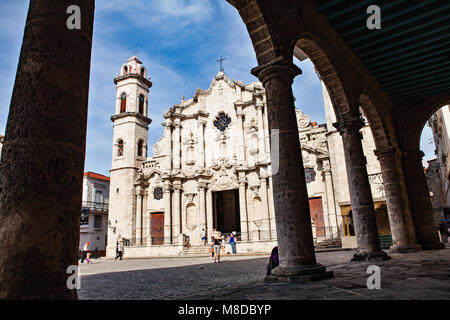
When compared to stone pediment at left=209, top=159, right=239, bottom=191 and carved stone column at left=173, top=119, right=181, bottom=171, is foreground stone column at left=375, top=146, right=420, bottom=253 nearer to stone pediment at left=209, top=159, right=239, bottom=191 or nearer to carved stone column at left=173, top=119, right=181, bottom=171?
stone pediment at left=209, top=159, right=239, bottom=191

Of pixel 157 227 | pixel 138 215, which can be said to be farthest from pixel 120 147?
pixel 157 227

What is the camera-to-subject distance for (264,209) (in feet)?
69.3

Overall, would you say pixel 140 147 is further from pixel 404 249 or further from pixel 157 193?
pixel 404 249

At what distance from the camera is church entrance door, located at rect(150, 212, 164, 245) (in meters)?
23.7

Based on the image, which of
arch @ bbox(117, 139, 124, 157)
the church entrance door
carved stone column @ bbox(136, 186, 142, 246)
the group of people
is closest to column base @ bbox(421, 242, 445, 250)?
the group of people

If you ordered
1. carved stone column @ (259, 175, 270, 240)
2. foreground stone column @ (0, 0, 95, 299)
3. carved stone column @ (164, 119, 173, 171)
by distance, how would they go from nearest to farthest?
1. foreground stone column @ (0, 0, 95, 299)
2. carved stone column @ (259, 175, 270, 240)
3. carved stone column @ (164, 119, 173, 171)

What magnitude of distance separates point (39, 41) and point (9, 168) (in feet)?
3.05

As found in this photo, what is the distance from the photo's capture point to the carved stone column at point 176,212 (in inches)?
894

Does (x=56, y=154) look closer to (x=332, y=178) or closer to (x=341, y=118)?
(x=341, y=118)

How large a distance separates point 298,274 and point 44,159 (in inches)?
136

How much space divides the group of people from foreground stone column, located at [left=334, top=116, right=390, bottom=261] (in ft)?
19.3

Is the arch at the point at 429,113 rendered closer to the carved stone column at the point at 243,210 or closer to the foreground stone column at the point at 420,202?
the foreground stone column at the point at 420,202

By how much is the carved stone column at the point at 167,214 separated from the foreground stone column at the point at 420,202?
16214 mm

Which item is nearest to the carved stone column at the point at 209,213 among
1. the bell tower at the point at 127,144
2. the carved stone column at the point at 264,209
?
the carved stone column at the point at 264,209
